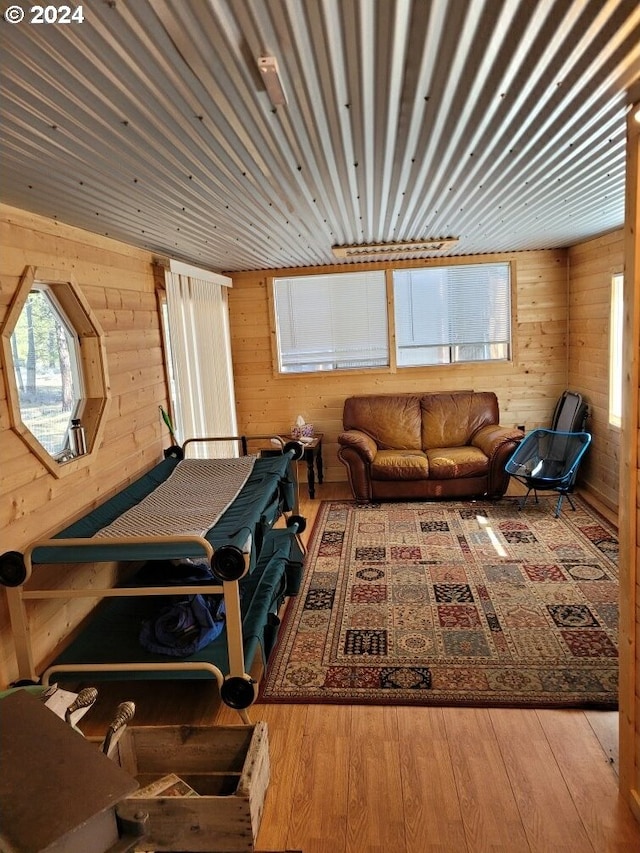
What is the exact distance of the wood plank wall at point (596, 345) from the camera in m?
5.07

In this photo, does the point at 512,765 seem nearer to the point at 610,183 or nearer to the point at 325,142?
the point at 325,142

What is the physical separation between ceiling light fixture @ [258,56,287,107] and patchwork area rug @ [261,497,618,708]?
97.6 inches

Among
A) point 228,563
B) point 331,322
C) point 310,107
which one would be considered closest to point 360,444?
point 331,322

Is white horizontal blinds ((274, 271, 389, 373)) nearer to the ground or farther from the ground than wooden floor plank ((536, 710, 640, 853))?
farther from the ground

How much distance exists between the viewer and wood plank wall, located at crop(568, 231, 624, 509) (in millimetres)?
5070

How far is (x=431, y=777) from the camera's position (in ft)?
7.48

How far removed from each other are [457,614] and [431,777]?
1.29 meters

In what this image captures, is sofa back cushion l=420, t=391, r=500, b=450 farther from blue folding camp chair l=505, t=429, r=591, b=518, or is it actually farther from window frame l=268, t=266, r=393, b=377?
window frame l=268, t=266, r=393, b=377

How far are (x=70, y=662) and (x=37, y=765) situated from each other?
7.04 feet

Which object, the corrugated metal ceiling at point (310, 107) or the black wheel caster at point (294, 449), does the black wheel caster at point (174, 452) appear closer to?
the black wheel caster at point (294, 449)

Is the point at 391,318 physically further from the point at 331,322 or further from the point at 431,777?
the point at 431,777

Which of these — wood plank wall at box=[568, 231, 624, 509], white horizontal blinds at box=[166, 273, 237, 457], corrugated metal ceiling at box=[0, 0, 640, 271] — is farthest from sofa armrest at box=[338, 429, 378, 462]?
corrugated metal ceiling at box=[0, 0, 640, 271]

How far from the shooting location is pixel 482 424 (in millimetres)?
6051

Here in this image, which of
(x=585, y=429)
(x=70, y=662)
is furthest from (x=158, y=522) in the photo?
(x=585, y=429)
